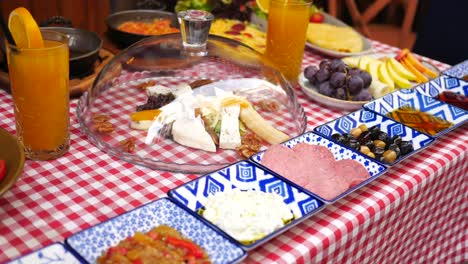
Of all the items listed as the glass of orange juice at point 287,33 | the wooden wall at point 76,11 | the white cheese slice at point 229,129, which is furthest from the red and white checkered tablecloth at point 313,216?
the wooden wall at point 76,11

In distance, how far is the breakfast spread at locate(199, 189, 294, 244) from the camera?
1018 mm

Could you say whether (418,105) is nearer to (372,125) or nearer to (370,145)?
(372,125)

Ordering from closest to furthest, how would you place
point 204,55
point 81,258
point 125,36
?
Result: point 81,258 → point 204,55 → point 125,36

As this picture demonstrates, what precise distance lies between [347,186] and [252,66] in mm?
541

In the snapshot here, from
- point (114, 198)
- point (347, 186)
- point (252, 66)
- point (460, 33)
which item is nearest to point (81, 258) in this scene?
point (114, 198)

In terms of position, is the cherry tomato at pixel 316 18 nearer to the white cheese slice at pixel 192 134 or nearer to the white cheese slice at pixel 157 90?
the white cheese slice at pixel 157 90

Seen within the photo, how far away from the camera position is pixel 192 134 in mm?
1349

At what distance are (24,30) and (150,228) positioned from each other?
19.5 inches

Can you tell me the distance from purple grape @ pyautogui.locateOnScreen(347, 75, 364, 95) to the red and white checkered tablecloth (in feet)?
0.53

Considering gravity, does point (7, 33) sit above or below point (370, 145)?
above

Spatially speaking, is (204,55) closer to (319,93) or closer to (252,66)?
(252,66)

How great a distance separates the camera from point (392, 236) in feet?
4.43

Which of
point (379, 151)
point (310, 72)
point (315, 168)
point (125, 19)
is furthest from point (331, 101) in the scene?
point (125, 19)

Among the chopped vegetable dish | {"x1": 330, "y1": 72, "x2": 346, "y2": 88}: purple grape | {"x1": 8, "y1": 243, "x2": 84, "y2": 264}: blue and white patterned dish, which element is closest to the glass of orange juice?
{"x1": 330, "y1": 72, "x2": 346, "y2": 88}: purple grape
